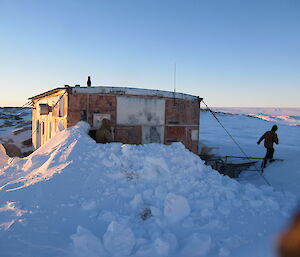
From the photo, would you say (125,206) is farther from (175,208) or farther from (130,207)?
(175,208)

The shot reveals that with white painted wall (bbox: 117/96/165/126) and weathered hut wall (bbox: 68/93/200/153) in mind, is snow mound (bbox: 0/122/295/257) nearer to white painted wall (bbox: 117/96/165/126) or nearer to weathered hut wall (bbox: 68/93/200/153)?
weathered hut wall (bbox: 68/93/200/153)

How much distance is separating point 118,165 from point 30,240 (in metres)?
2.81

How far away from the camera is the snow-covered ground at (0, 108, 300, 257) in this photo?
365 cm

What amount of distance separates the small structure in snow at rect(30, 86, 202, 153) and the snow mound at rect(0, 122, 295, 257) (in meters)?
1.70

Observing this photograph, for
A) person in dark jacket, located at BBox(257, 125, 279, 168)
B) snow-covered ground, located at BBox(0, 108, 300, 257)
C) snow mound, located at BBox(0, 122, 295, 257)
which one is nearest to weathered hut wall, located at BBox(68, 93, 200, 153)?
snow-covered ground, located at BBox(0, 108, 300, 257)

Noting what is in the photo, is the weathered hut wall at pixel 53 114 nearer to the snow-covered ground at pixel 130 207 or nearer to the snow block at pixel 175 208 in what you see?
the snow-covered ground at pixel 130 207

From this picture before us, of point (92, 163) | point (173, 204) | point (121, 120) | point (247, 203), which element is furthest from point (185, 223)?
point (121, 120)

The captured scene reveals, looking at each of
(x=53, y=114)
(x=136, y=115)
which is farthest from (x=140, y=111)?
(x=53, y=114)

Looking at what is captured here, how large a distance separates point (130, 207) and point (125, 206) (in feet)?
0.35

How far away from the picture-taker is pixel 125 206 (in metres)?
4.74

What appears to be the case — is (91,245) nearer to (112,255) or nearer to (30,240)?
(112,255)

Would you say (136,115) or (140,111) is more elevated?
(140,111)

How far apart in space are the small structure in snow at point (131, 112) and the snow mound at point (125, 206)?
1.70 metres

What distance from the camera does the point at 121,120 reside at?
8.95m
